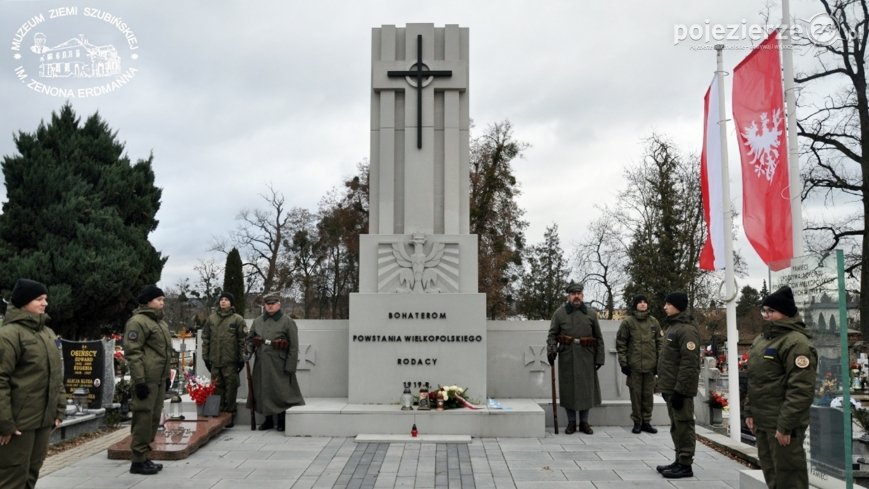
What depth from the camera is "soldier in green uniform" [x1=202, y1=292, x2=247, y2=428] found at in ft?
31.8

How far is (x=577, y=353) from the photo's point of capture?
30.8ft

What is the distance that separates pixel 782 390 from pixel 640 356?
446cm

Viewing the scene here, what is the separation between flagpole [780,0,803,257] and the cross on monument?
479 cm

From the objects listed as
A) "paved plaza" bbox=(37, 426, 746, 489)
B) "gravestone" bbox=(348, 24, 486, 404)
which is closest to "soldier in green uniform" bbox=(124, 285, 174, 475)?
"paved plaza" bbox=(37, 426, 746, 489)

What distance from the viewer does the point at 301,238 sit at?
122 ft

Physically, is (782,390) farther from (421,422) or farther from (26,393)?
(26,393)

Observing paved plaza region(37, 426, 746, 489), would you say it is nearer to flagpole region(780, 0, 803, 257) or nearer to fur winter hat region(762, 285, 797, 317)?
fur winter hat region(762, 285, 797, 317)

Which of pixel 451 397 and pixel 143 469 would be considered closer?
pixel 143 469

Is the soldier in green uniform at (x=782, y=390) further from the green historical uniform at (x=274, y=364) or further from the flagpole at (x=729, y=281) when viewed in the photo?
the green historical uniform at (x=274, y=364)

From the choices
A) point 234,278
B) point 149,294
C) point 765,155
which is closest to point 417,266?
point 149,294

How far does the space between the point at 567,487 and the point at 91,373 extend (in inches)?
303

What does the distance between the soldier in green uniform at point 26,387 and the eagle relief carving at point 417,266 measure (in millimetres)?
5453

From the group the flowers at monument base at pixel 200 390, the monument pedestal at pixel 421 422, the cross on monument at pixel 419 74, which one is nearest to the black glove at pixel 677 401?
the monument pedestal at pixel 421 422

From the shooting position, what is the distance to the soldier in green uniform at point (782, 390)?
188 inches
